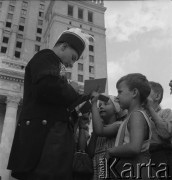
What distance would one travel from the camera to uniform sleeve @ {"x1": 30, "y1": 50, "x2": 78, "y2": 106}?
2576 millimetres

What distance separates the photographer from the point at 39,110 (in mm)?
2619

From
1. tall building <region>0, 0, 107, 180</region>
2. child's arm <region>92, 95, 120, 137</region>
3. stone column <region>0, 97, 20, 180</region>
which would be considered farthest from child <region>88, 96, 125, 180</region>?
tall building <region>0, 0, 107, 180</region>

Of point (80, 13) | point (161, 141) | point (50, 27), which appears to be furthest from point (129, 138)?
point (80, 13)

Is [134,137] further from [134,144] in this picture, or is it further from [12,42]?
[12,42]

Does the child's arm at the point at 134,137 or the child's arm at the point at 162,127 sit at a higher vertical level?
the child's arm at the point at 162,127

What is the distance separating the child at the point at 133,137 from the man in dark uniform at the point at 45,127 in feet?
1.62

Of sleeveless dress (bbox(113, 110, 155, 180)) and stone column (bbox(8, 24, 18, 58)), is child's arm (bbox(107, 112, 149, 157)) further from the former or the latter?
stone column (bbox(8, 24, 18, 58))

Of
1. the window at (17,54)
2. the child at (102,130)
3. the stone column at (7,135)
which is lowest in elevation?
the child at (102,130)

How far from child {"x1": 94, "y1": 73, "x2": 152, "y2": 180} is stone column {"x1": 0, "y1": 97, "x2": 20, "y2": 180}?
19355 millimetres

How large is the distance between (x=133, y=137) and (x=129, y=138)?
0.13 meters

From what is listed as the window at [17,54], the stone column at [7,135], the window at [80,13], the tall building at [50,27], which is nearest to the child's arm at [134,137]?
the stone column at [7,135]

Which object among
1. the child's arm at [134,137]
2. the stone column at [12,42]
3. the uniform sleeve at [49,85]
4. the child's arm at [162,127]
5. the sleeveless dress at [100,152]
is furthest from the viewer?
the stone column at [12,42]

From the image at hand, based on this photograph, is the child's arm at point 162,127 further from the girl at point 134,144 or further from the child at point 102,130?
the girl at point 134,144

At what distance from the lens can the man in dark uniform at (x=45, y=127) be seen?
2.40 meters
